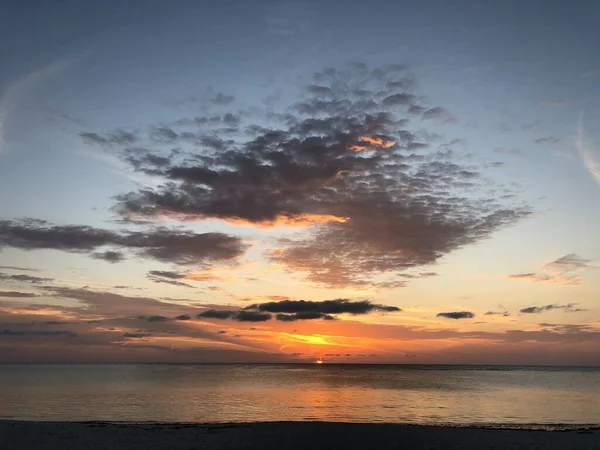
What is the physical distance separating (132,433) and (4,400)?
42652 millimetres

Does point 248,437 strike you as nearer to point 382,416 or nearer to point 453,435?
point 453,435

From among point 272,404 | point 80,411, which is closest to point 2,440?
point 80,411

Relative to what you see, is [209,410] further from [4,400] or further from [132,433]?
[4,400]

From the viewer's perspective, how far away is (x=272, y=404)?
6581 cm

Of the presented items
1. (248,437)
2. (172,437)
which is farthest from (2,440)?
(248,437)

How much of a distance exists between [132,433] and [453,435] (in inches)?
876

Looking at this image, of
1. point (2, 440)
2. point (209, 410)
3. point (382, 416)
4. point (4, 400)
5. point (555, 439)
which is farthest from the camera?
point (4, 400)

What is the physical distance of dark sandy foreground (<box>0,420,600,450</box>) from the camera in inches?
1190

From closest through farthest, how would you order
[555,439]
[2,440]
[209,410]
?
1. [2,440]
2. [555,439]
3. [209,410]

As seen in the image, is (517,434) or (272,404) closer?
(517,434)

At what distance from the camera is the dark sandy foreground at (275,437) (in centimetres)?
3022

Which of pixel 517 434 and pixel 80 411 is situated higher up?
pixel 517 434

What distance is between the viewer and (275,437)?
3244cm

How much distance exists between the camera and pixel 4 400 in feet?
214
